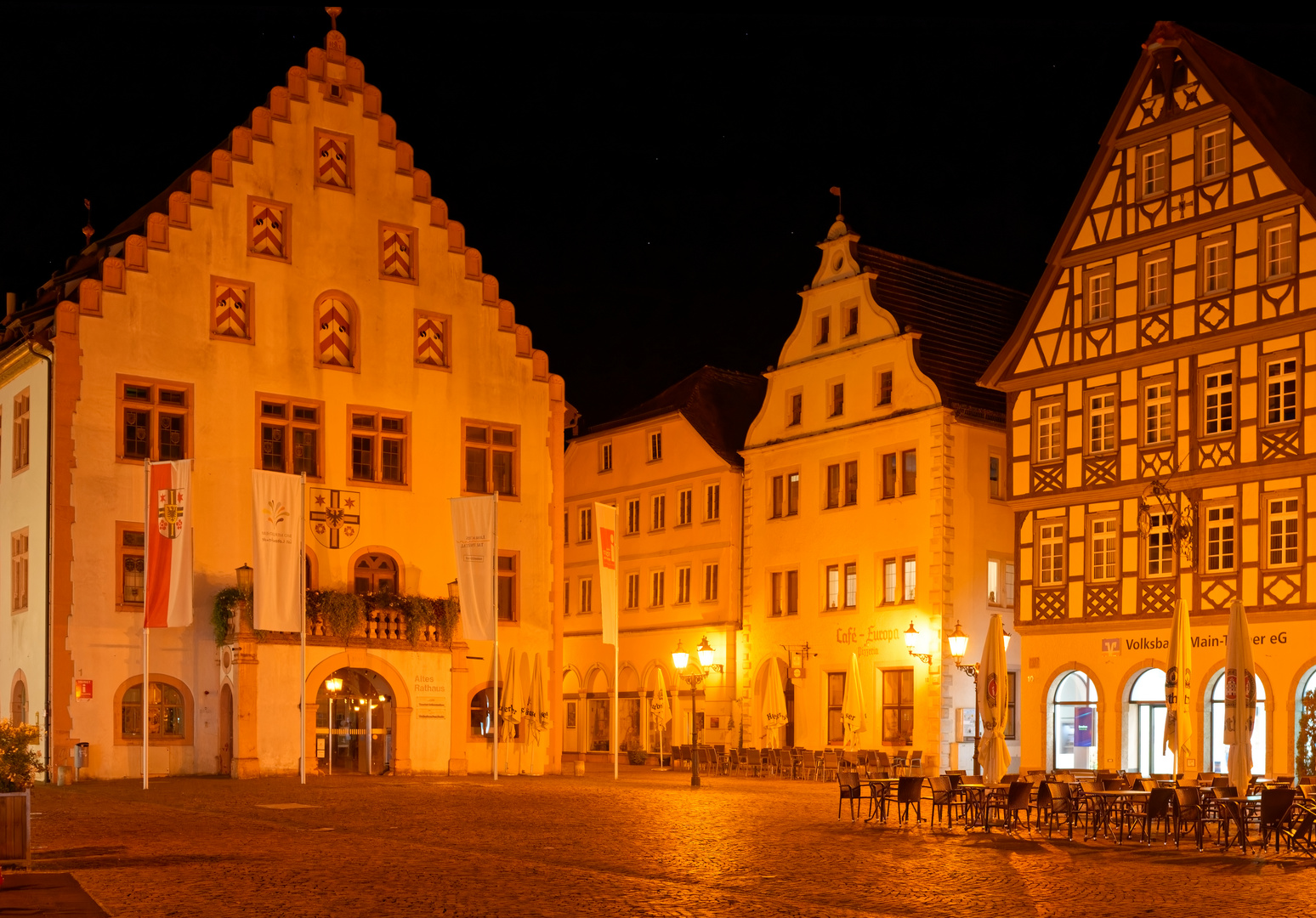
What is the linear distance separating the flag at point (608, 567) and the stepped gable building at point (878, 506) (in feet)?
29.2

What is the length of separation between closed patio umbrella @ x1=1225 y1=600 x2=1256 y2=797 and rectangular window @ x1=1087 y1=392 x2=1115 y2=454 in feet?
49.7

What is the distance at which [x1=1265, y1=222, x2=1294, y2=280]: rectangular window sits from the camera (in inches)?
1414

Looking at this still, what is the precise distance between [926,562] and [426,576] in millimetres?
13136

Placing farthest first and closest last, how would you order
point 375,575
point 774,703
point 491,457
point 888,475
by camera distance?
point 888,475 → point 774,703 → point 491,457 → point 375,575

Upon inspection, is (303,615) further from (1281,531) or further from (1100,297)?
(1281,531)

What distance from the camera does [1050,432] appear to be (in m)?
40.8

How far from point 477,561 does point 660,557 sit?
16897 millimetres

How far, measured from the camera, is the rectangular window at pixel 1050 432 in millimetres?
40562

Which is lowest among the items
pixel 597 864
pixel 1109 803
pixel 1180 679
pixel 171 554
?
pixel 1109 803

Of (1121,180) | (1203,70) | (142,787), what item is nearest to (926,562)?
(1121,180)

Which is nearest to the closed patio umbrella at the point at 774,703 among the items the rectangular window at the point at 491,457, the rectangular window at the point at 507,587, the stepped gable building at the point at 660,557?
the stepped gable building at the point at 660,557

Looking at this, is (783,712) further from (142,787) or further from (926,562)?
(142,787)

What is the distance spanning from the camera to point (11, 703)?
129 ft

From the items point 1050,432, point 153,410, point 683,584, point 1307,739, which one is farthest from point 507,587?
point 1307,739
